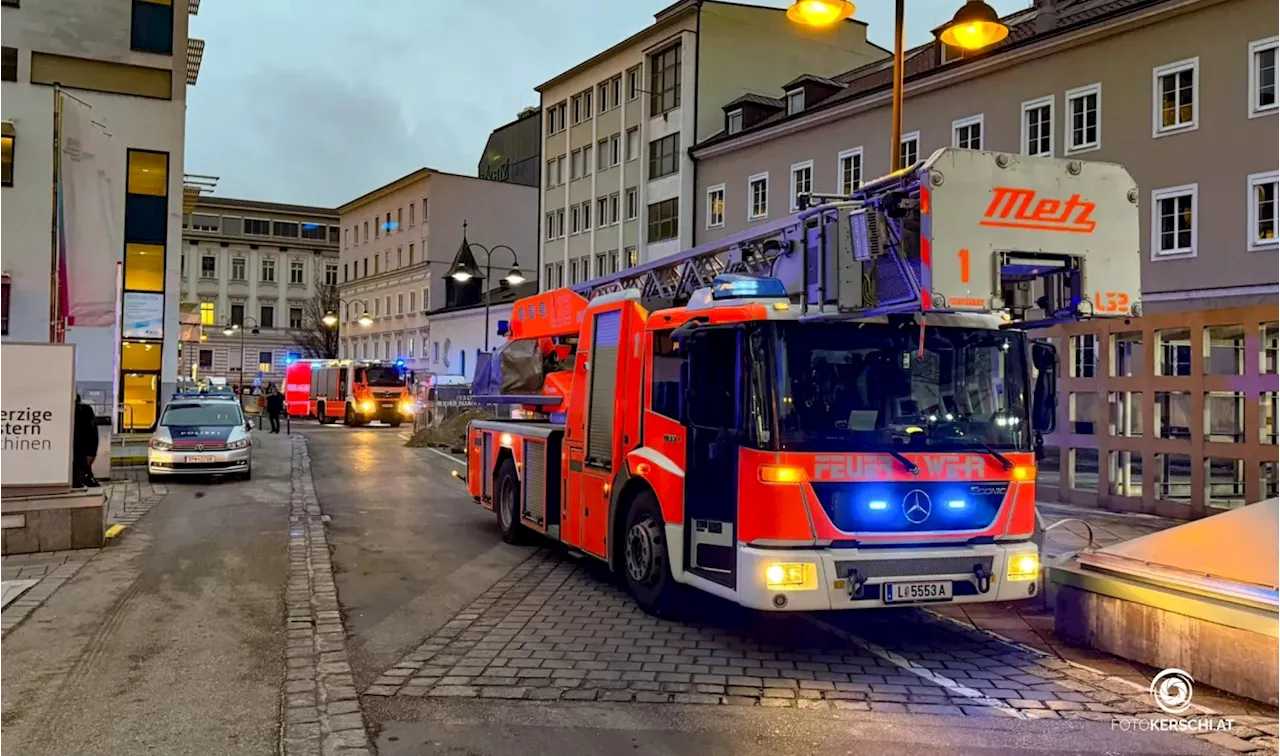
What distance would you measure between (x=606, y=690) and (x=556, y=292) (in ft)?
22.0

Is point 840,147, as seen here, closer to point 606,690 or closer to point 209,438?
point 209,438

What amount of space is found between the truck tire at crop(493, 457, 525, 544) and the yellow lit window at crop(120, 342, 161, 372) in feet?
75.6

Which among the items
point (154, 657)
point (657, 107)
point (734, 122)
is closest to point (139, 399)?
point (734, 122)

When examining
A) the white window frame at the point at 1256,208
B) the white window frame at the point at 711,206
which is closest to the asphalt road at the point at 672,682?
the white window frame at the point at 1256,208

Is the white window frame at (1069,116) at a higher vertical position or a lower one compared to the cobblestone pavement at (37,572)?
higher

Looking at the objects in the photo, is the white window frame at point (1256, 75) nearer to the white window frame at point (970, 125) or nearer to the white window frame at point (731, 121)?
the white window frame at point (970, 125)

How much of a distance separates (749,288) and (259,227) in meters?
95.3

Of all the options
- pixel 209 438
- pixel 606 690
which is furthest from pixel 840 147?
pixel 606 690

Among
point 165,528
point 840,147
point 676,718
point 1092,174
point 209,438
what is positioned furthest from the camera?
point 840,147

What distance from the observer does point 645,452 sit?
8203 millimetres

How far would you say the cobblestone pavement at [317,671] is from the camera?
523cm

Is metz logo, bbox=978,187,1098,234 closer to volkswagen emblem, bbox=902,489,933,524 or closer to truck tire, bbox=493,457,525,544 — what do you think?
volkswagen emblem, bbox=902,489,933,524

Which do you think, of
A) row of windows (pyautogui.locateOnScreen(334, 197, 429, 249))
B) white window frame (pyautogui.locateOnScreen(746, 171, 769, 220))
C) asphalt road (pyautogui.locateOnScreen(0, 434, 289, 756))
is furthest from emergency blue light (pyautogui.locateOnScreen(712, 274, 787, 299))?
row of windows (pyautogui.locateOnScreen(334, 197, 429, 249))

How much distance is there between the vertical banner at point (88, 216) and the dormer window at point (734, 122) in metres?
23.5
